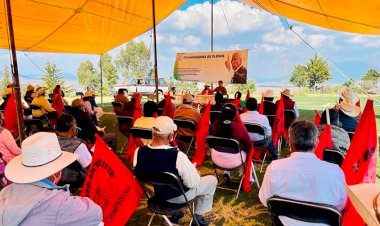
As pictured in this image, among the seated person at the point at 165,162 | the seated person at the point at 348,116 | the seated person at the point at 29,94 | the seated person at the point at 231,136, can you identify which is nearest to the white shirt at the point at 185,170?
the seated person at the point at 165,162

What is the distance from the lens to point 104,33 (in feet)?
33.0

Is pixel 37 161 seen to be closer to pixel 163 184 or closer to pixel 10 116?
pixel 163 184

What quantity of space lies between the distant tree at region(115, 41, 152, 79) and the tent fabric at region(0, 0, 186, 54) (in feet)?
115

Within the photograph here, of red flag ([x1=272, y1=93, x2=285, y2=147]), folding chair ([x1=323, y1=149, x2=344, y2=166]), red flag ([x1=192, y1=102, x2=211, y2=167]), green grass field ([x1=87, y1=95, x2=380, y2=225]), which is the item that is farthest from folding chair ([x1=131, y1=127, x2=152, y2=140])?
folding chair ([x1=323, y1=149, x2=344, y2=166])

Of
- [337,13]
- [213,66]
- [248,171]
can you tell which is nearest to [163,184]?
[248,171]

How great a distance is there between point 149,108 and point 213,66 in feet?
24.6

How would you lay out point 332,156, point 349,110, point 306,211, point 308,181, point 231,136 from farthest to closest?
point 349,110 < point 231,136 < point 332,156 < point 308,181 < point 306,211

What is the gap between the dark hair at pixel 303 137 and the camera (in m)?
2.01

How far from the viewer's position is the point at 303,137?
203 cm

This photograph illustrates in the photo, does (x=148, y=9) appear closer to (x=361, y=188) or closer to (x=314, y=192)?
(x=314, y=192)

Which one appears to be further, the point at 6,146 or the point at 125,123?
the point at 125,123

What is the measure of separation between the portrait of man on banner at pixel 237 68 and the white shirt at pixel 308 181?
9108 mm

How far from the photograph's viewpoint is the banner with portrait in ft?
35.8

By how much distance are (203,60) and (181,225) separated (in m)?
9.49
